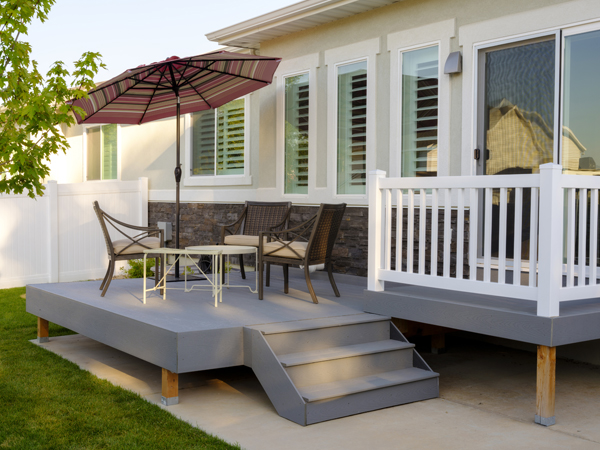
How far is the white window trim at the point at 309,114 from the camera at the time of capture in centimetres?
715

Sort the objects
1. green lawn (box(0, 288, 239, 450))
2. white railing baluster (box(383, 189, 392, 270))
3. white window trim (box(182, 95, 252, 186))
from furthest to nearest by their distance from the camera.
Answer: white window trim (box(182, 95, 252, 186))
white railing baluster (box(383, 189, 392, 270))
green lawn (box(0, 288, 239, 450))

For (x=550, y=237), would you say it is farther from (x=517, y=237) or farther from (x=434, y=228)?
(x=434, y=228)

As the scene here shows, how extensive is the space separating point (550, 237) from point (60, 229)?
8004mm

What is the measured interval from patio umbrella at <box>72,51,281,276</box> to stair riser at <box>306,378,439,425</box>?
298cm

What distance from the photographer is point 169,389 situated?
4.13 metres

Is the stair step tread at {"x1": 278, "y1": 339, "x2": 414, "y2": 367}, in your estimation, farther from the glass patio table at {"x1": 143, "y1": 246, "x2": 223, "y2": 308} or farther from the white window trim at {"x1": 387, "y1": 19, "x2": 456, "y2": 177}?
the white window trim at {"x1": 387, "y1": 19, "x2": 456, "y2": 177}

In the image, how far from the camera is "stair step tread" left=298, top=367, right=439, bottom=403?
3828mm

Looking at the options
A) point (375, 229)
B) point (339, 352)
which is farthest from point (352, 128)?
point (339, 352)

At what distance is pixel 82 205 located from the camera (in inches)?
397

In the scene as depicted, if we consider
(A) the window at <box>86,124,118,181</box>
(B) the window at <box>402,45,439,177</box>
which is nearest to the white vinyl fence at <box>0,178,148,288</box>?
(A) the window at <box>86,124,118,181</box>

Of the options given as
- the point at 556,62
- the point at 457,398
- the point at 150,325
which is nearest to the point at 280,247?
the point at 150,325

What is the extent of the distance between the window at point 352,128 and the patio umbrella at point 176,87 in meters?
0.91

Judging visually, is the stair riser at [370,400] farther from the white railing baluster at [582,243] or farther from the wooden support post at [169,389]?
the white railing baluster at [582,243]

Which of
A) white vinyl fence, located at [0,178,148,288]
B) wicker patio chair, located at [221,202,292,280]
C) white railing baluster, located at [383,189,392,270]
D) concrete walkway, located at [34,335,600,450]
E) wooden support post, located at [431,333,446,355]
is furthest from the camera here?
white vinyl fence, located at [0,178,148,288]
